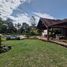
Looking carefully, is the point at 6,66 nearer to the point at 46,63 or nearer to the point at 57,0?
the point at 46,63

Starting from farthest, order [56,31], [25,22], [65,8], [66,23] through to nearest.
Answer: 1. [25,22]
2. [65,8]
3. [56,31]
4. [66,23]

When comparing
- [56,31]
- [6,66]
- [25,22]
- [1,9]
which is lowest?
[6,66]

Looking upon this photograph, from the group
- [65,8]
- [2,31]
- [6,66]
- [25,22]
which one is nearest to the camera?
[6,66]

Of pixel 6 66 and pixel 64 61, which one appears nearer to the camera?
pixel 6 66

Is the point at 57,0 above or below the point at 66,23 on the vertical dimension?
above

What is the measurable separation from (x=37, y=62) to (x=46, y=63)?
1.95 ft

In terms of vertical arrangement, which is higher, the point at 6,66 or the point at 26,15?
the point at 26,15

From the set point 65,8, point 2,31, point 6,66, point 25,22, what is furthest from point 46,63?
point 25,22

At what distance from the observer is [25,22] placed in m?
76.6

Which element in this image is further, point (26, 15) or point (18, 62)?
point (26, 15)

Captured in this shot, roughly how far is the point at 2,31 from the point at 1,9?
9.52m

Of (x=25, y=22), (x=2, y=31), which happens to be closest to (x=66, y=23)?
(x=2, y=31)

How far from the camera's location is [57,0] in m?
31.6

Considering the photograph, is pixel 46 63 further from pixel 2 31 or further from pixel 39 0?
pixel 2 31
